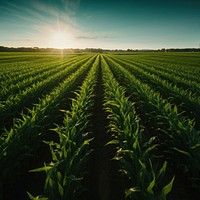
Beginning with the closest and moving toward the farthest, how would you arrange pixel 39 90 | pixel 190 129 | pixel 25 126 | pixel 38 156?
pixel 190 129 < pixel 25 126 < pixel 38 156 < pixel 39 90

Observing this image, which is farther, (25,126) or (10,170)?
(25,126)

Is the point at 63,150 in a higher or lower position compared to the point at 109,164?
higher

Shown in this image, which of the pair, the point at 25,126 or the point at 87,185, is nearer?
the point at 87,185

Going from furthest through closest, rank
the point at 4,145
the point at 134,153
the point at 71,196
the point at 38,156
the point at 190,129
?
the point at 38,156
the point at 190,129
the point at 4,145
the point at 134,153
the point at 71,196

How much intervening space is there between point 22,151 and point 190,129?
374 centimetres

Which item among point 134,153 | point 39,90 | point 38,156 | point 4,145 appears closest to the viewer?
point 134,153

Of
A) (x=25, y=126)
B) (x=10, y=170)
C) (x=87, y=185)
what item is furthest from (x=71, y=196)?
(x=25, y=126)

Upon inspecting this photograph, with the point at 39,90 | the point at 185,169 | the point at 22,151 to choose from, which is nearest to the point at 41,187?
the point at 22,151

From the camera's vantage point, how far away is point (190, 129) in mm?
3963

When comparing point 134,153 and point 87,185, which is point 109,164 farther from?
point 134,153

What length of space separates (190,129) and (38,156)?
3684mm

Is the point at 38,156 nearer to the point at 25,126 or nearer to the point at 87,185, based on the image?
the point at 25,126

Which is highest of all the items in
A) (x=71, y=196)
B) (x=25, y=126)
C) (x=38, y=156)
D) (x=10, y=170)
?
(x=25, y=126)

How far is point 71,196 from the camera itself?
8.98 ft
